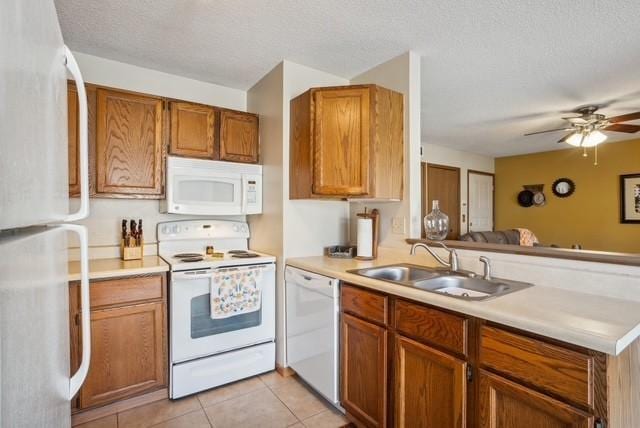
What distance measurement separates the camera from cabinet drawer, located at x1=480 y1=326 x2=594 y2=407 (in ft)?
3.10

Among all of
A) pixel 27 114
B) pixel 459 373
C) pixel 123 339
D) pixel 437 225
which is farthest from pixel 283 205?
pixel 27 114

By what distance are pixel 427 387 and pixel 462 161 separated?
4.98 meters

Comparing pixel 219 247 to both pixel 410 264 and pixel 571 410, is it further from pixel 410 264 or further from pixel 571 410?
pixel 571 410

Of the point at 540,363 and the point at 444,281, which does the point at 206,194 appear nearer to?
the point at 444,281

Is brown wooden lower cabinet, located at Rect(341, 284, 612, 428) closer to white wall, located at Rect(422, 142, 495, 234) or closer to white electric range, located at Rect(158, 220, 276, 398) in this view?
white electric range, located at Rect(158, 220, 276, 398)

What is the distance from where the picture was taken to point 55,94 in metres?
0.67

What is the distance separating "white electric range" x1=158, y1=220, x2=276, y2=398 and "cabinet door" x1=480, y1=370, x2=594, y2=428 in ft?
5.11

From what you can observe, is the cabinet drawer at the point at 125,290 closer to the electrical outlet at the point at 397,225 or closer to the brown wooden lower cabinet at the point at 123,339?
the brown wooden lower cabinet at the point at 123,339

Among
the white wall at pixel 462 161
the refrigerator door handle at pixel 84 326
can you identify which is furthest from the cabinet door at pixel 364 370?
the white wall at pixel 462 161

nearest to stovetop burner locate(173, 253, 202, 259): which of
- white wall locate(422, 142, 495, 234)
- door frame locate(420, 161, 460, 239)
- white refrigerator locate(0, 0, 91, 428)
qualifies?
white refrigerator locate(0, 0, 91, 428)

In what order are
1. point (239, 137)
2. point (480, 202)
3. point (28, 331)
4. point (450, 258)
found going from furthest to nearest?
point (480, 202), point (239, 137), point (450, 258), point (28, 331)

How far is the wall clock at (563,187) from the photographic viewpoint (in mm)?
5161

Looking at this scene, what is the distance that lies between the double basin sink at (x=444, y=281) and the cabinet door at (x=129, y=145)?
160cm

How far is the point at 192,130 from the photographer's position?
244cm
